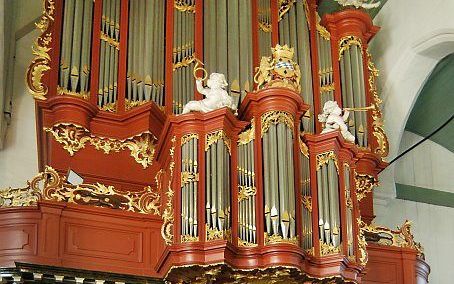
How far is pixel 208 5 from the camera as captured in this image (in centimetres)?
1545

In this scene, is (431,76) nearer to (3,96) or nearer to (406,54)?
(406,54)

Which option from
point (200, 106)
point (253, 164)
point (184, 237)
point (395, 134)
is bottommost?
point (184, 237)

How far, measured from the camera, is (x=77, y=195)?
12477 millimetres

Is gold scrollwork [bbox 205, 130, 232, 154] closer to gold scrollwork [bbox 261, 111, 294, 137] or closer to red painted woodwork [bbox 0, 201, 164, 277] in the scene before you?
gold scrollwork [bbox 261, 111, 294, 137]

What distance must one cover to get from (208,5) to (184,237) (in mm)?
5119

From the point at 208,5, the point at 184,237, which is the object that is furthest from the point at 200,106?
the point at 208,5

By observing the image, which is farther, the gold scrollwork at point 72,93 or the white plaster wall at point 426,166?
the white plaster wall at point 426,166

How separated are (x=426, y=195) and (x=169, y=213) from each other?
29.3ft

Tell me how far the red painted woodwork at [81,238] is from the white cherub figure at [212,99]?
1650 mm

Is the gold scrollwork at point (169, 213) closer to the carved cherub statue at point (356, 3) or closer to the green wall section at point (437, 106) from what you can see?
the carved cherub statue at point (356, 3)

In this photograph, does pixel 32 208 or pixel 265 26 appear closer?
pixel 32 208

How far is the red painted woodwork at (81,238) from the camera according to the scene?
11.9 meters

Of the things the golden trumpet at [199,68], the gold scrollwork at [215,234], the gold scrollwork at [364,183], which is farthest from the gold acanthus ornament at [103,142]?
the gold scrollwork at [364,183]

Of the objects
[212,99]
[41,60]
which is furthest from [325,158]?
[41,60]
